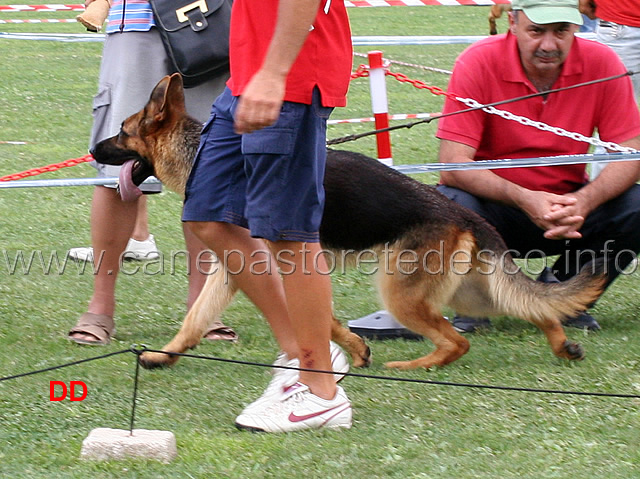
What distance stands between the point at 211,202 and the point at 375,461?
1029mm

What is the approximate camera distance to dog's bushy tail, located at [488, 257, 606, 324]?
3.90 metres

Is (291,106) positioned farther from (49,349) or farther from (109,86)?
(49,349)

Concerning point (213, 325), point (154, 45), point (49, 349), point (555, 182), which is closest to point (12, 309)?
point (49, 349)

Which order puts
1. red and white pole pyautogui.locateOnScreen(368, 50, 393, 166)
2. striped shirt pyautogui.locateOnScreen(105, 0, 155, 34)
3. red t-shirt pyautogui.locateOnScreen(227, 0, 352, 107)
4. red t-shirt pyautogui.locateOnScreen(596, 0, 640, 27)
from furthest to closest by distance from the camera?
red t-shirt pyautogui.locateOnScreen(596, 0, 640, 27) < red and white pole pyautogui.locateOnScreen(368, 50, 393, 166) < striped shirt pyautogui.locateOnScreen(105, 0, 155, 34) < red t-shirt pyautogui.locateOnScreen(227, 0, 352, 107)

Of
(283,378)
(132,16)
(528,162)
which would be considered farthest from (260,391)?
(132,16)

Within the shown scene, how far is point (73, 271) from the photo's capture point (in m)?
5.25

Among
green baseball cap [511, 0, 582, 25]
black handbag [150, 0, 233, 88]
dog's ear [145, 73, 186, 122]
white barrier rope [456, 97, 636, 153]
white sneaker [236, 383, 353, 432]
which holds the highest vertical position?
green baseball cap [511, 0, 582, 25]

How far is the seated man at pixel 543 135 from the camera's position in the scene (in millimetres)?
4309

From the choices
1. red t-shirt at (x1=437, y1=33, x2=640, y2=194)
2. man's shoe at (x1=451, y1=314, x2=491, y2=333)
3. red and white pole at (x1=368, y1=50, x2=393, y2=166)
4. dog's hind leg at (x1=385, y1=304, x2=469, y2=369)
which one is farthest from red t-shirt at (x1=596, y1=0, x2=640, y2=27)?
dog's hind leg at (x1=385, y1=304, x2=469, y2=369)

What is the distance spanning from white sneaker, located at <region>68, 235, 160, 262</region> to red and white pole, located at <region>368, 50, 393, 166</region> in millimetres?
1533

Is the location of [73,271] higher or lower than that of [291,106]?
lower

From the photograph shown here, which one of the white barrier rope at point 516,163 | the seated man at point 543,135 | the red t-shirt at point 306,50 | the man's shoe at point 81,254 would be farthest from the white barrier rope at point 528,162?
the man's shoe at point 81,254

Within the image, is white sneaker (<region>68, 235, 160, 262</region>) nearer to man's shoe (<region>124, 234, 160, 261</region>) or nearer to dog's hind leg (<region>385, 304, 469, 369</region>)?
man's shoe (<region>124, 234, 160, 261</region>)

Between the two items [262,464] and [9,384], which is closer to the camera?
[262,464]
